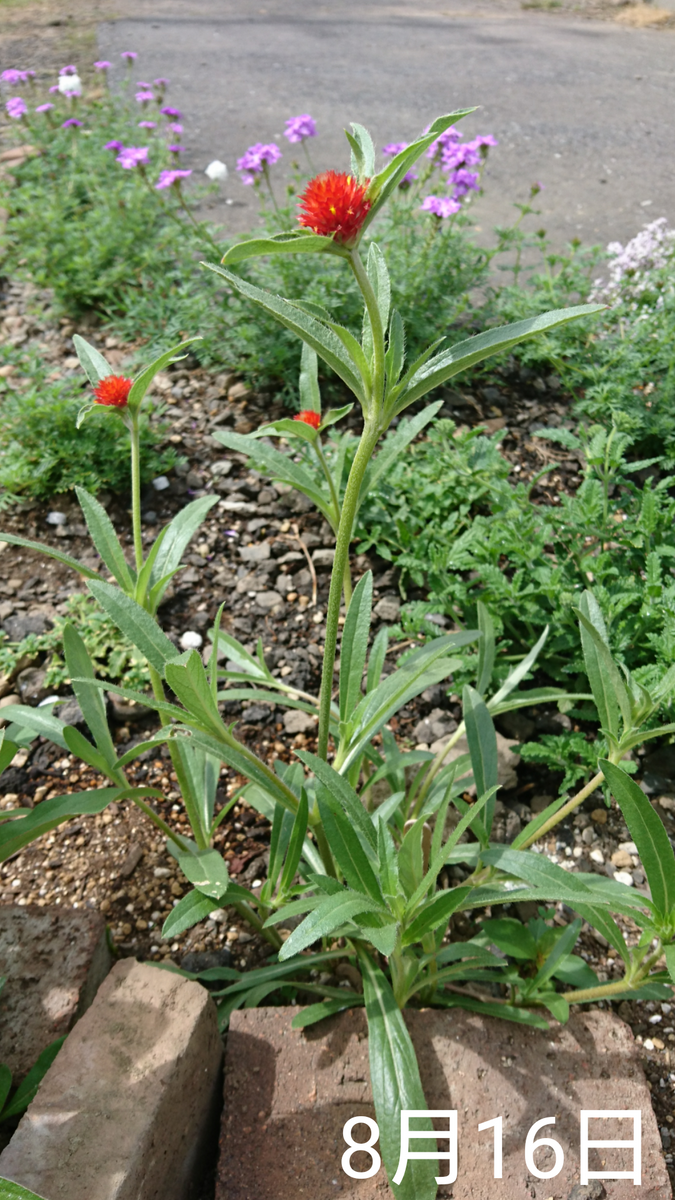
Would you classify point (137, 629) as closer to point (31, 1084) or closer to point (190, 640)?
point (31, 1084)

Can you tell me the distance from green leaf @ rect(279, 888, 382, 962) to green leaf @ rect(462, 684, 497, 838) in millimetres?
391

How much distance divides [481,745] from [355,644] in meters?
0.32

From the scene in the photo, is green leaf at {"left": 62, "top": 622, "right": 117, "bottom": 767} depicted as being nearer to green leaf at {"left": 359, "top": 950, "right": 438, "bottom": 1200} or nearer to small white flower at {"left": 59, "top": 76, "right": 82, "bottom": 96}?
green leaf at {"left": 359, "top": 950, "right": 438, "bottom": 1200}

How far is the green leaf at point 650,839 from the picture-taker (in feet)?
4.42

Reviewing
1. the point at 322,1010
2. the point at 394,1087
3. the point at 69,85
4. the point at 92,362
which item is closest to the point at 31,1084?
the point at 322,1010

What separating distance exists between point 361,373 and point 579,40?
8498 millimetres

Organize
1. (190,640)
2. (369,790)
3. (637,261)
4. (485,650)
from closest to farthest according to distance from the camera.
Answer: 1. (485,650)
2. (369,790)
3. (190,640)
4. (637,261)

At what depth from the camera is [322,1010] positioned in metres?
1.60

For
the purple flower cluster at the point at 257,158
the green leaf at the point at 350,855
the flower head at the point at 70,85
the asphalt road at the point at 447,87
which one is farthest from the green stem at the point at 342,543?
the flower head at the point at 70,85

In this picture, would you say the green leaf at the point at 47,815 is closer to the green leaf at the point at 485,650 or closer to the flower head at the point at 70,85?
the green leaf at the point at 485,650

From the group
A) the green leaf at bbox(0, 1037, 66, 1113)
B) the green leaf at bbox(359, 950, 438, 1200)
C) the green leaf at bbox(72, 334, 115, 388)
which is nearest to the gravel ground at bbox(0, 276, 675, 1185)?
the green leaf at bbox(0, 1037, 66, 1113)

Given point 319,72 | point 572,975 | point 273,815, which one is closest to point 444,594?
point 273,815

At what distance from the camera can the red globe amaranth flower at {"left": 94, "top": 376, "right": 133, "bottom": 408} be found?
1543mm

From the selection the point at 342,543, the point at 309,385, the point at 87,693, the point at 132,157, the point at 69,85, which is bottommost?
the point at 87,693
